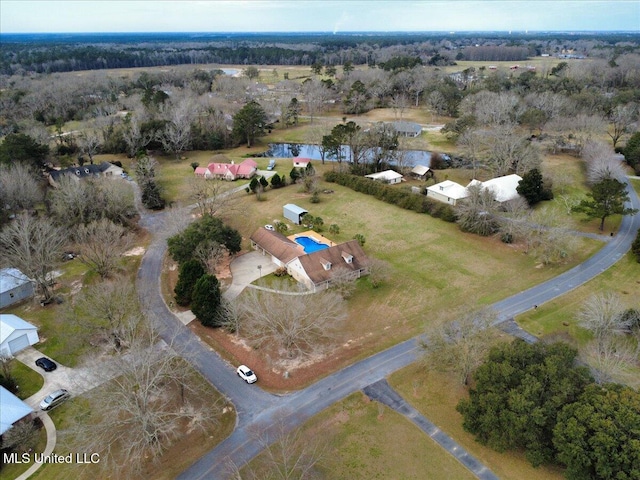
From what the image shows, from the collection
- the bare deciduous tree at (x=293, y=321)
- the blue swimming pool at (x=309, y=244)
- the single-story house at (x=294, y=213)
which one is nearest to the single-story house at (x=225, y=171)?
the single-story house at (x=294, y=213)

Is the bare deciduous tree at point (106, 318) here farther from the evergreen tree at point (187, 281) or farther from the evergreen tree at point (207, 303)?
the evergreen tree at point (207, 303)

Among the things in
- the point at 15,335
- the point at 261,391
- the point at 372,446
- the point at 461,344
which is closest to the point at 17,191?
the point at 15,335

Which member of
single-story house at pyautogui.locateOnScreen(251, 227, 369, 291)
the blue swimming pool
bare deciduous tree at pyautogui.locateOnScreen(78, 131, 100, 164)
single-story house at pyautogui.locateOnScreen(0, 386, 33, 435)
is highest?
bare deciduous tree at pyautogui.locateOnScreen(78, 131, 100, 164)

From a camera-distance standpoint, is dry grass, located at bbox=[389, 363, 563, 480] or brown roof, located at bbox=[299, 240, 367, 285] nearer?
dry grass, located at bbox=[389, 363, 563, 480]

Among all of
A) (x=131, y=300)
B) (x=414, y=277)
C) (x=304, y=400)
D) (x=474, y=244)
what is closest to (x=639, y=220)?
(x=474, y=244)

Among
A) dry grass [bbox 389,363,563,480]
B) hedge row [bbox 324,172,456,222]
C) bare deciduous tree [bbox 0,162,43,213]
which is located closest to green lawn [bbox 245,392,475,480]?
dry grass [bbox 389,363,563,480]

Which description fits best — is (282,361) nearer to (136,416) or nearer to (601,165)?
(136,416)

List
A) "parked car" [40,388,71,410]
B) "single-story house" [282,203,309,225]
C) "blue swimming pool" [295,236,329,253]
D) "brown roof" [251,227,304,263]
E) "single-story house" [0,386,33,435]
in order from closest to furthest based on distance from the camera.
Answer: "single-story house" [0,386,33,435]
"parked car" [40,388,71,410]
"brown roof" [251,227,304,263]
"blue swimming pool" [295,236,329,253]
"single-story house" [282,203,309,225]

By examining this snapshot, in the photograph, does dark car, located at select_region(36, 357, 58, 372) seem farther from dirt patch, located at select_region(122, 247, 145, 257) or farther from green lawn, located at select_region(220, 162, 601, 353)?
green lawn, located at select_region(220, 162, 601, 353)
